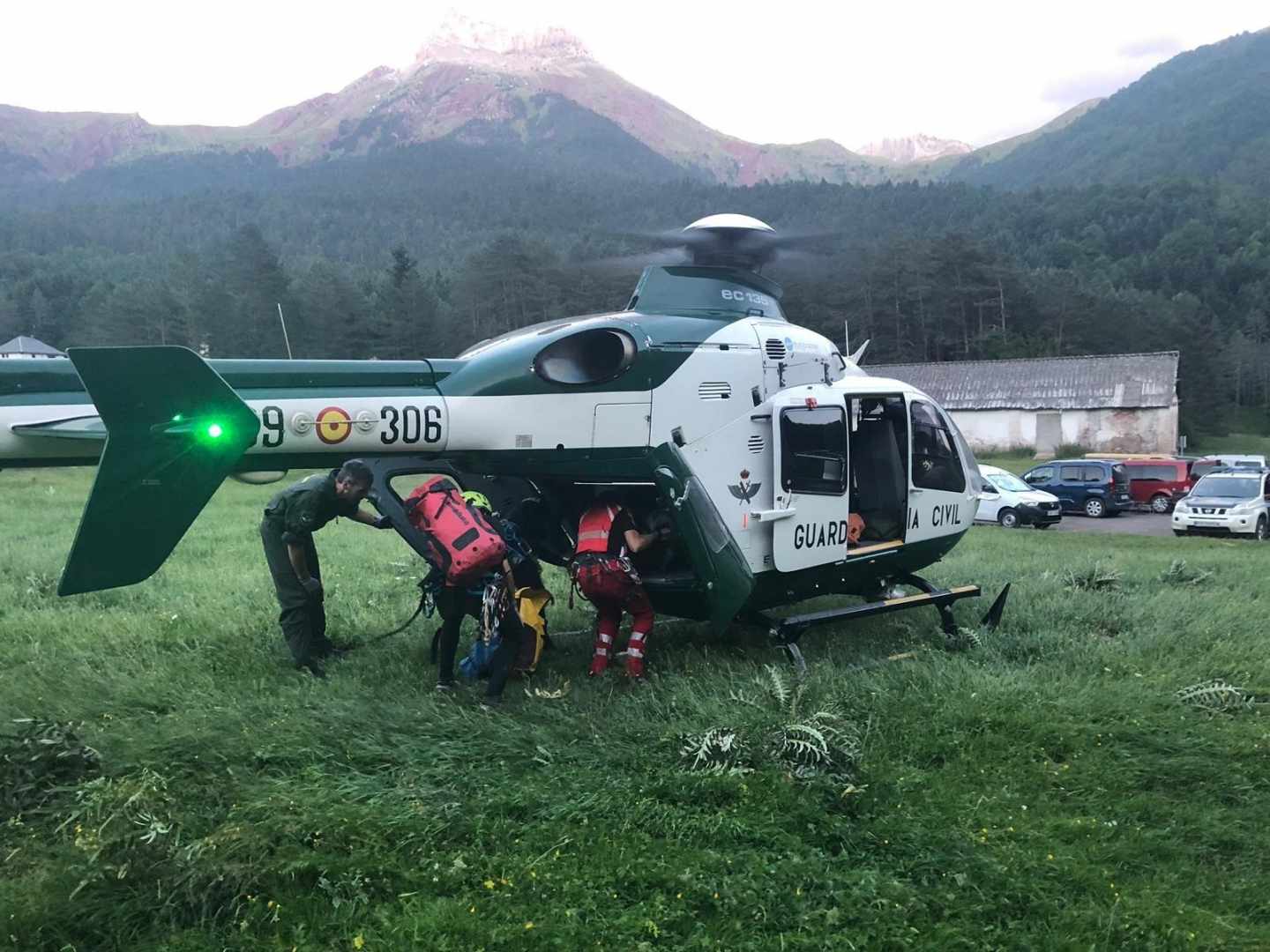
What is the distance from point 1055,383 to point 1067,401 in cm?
164

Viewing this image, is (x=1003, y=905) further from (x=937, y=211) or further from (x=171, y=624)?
(x=937, y=211)

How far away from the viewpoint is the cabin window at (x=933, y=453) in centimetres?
821

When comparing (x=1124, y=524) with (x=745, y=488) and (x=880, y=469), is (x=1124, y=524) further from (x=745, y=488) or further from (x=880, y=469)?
(x=745, y=488)

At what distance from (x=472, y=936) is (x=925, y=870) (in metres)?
2.07

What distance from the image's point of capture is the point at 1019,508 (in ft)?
73.2

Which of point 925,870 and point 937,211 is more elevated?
point 937,211

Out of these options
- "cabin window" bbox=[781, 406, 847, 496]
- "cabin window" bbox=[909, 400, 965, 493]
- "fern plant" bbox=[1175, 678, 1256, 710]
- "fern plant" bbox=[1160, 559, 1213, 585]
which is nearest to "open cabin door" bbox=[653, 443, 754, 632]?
"cabin window" bbox=[781, 406, 847, 496]

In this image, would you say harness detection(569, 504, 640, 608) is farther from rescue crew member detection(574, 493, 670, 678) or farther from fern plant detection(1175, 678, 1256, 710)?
fern plant detection(1175, 678, 1256, 710)

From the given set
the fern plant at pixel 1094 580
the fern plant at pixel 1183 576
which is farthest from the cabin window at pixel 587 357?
the fern plant at pixel 1183 576

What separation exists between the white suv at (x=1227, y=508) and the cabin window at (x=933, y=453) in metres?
14.6

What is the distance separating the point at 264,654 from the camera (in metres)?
7.25

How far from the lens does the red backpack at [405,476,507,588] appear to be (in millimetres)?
5738

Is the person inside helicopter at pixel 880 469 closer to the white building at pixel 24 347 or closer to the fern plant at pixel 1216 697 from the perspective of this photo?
the fern plant at pixel 1216 697

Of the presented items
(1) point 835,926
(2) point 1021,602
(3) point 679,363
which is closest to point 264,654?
(3) point 679,363
